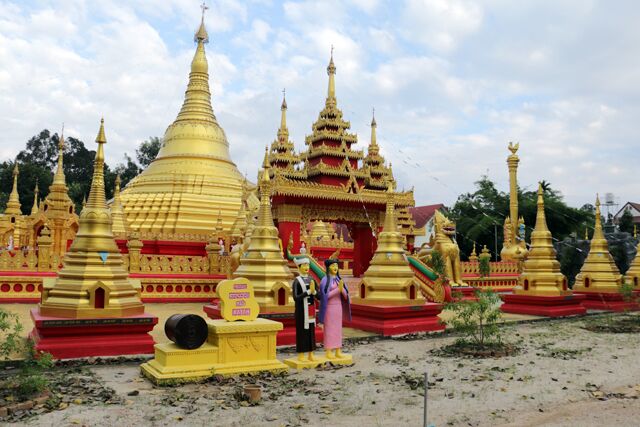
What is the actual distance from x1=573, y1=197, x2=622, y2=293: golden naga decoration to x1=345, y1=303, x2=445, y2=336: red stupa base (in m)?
9.29

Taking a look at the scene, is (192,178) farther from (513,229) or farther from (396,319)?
(396,319)

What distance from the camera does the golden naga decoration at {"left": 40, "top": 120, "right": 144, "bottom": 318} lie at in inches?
388

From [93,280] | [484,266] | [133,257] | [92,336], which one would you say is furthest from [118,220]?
[92,336]

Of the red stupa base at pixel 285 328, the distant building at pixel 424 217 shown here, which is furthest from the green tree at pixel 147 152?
the red stupa base at pixel 285 328

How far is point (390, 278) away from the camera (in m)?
14.0

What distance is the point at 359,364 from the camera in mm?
9656

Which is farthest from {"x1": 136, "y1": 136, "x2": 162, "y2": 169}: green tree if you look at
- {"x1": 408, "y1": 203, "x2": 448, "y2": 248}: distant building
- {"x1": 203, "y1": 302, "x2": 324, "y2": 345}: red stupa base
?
{"x1": 203, "y1": 302, "x2": 324, "y2": 345}: red stupa base

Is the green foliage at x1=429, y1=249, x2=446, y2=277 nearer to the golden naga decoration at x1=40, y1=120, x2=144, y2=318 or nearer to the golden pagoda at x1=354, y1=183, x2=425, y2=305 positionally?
the golden pagoda at x1=354, y1=183, x2=425, y2=305

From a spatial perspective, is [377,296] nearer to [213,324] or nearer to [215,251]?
[213,324]

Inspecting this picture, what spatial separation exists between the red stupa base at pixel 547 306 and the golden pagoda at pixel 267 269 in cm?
1000

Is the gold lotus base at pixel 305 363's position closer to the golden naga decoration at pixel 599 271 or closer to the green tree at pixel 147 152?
the golden naga decoration at pixel 599 271

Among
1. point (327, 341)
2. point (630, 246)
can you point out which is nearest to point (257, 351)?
point (327, 341)

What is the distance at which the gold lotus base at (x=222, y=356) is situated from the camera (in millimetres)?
7992

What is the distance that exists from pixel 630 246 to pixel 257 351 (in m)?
28.8
